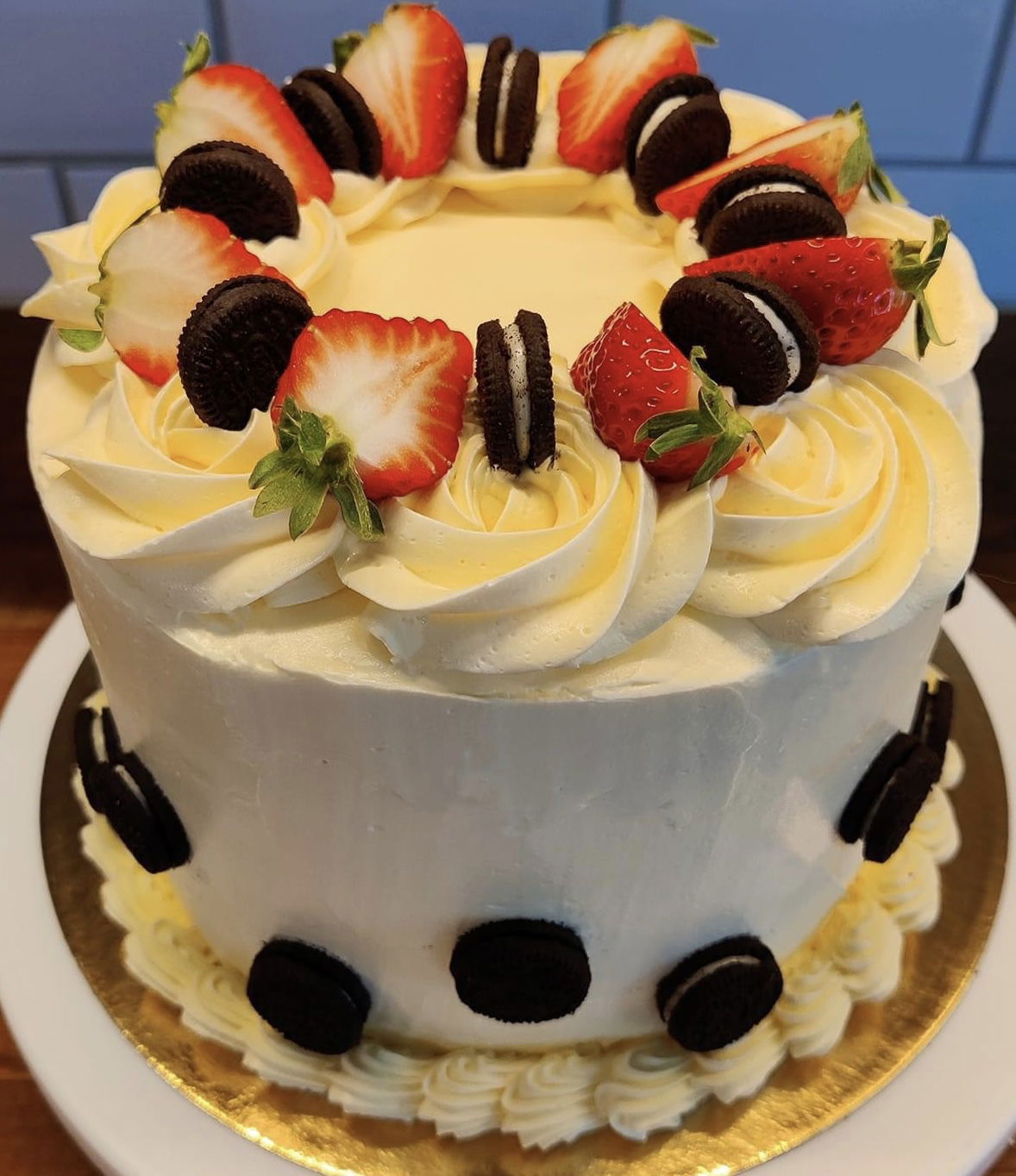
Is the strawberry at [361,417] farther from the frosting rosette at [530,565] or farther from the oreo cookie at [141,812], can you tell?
the oreo cookie at [141,812]

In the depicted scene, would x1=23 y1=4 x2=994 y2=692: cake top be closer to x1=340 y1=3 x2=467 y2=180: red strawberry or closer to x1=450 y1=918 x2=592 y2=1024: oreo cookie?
x1=340 y1=3 x2=467 y2=180: red strawberry

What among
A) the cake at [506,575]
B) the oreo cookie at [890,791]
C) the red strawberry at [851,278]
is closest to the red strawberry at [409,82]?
the cake at [506,575]

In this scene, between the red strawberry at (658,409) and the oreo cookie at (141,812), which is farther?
the oreo cookie at (141,812)

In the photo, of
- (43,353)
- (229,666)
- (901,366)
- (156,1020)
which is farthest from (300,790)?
(901,366)

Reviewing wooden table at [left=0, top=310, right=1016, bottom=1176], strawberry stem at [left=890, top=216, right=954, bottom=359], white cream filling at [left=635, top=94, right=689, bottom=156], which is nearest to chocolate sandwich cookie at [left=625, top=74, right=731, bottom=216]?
white cream filling at [left=635, top=94, right=689, bottom=156]

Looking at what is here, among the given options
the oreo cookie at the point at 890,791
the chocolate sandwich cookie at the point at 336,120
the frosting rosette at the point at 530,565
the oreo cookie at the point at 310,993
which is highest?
the chocolate sandwich cookie at the point at 336,120

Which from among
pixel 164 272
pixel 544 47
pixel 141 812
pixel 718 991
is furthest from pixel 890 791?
pixel 544 47

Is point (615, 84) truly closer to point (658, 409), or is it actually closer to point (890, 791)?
point (658, 409)
